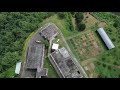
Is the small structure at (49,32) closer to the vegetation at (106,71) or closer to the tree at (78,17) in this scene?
the tree at (78,17)

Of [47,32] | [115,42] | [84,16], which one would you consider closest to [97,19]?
[84,16]

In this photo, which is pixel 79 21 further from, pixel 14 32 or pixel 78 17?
pixel 14 32

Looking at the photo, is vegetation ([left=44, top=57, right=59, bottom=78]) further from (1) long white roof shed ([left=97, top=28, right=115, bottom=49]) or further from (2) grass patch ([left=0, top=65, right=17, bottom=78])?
(1) long white roof shed ([left=97, top=28, right=115, bottom=49])

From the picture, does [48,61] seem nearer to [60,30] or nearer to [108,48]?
[60,30]

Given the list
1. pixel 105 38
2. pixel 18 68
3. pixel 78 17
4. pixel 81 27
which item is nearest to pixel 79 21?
pixel 78 17

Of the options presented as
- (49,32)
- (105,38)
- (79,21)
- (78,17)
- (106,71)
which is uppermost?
(78,17)
